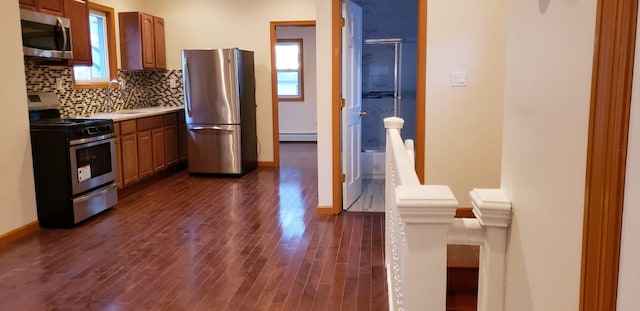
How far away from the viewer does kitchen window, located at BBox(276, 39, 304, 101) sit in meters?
9.99

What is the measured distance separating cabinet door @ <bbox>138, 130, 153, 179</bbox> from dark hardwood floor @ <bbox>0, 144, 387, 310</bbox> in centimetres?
69

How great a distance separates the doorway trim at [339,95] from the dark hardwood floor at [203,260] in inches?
14.2

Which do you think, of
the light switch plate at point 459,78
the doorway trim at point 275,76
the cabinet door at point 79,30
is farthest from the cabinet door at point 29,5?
the light switch plate at point 459,78

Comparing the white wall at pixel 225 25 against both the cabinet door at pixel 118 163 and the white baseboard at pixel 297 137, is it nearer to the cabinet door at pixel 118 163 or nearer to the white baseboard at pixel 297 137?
the cabinet door at pixel 118 163

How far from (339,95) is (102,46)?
348 cm

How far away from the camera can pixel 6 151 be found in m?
3.97

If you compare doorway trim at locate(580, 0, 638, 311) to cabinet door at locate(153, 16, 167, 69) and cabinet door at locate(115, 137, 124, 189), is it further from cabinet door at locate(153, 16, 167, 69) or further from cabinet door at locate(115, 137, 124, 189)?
cabinet door at locate(153, 16, 167, 69)

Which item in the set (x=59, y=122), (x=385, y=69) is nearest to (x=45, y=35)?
(x=59, y=122)

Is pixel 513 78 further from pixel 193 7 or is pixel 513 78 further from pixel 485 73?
pixel 193 7

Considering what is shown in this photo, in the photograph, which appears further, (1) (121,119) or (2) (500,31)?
(1) (121,119)

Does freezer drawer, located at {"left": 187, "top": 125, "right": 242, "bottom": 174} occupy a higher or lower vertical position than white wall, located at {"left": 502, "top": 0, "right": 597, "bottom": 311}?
lower

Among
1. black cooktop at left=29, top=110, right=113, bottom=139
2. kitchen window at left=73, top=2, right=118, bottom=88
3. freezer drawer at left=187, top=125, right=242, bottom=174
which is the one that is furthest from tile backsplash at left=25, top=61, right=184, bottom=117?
freezer drawer at left=187, top=125, right=242, bottom=174

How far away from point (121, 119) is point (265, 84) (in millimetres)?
2369

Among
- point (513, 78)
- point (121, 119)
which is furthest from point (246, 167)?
point (513, 78)
